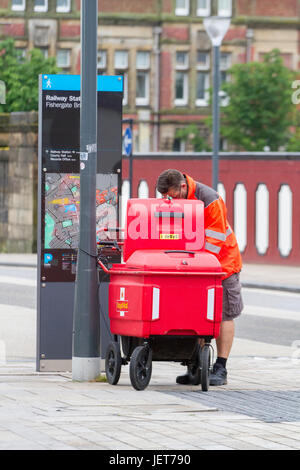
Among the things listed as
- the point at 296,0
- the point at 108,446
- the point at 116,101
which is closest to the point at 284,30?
the point at 296,0

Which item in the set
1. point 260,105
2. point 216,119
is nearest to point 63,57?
point 260,105

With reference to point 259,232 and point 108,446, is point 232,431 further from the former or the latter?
point 259,232

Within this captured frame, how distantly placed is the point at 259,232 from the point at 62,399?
20929 mm

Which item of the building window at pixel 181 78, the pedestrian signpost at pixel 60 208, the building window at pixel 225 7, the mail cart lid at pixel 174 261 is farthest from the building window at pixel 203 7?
the mail cart lid at pixel 174 261

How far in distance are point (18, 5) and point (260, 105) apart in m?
14.3

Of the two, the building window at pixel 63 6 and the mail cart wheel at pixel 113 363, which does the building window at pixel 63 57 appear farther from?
the mail cart wheel at pixel 113 363

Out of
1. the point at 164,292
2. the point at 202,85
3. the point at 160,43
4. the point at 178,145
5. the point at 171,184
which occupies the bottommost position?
the point at 164,292

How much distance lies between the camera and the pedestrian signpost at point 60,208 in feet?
36.1

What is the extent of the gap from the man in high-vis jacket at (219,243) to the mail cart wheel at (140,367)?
1.89 ft

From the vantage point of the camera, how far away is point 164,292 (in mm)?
9633

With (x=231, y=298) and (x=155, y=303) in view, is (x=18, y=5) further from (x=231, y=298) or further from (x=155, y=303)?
(x=155, y=303)

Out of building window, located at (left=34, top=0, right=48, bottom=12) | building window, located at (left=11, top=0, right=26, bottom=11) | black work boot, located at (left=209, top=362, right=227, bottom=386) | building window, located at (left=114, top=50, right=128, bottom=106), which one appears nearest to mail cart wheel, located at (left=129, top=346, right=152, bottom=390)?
black work boot, located at (left=209, top=362, right=227, bottom=386)

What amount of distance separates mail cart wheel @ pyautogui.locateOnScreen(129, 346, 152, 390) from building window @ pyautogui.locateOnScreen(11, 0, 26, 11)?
5480 centimetres

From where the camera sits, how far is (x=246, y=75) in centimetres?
5550
